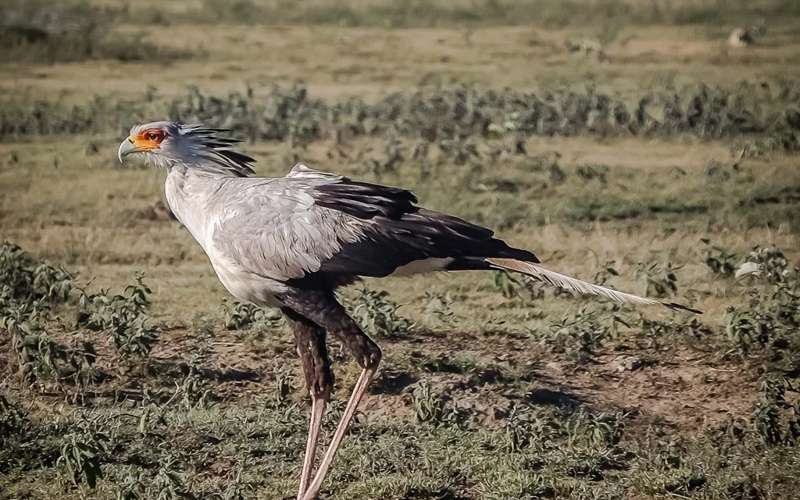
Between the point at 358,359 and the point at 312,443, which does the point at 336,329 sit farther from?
the point at 312,443

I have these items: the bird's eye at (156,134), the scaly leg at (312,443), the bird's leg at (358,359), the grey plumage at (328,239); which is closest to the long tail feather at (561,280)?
the grey plumage at (328,239)

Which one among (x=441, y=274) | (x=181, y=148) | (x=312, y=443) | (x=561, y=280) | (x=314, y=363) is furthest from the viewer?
(x=441, y=274)

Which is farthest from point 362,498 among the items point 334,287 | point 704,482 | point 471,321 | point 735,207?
point 735,207

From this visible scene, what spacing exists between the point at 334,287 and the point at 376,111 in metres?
7.32

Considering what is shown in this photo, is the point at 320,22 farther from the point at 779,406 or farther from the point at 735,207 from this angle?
the point at 779,406

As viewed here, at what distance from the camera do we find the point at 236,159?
19.3 ft

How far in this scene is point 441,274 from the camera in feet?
27.8

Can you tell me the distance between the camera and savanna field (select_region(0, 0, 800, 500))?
5426mm

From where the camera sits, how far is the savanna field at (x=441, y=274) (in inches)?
214

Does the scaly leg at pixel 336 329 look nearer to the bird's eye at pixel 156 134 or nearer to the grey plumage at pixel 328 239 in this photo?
the grey plumage at pixel 328 239

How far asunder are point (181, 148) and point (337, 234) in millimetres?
913

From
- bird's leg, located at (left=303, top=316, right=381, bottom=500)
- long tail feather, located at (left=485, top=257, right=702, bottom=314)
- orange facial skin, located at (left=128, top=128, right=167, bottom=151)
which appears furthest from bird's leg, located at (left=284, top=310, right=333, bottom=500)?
orange facial skin, located at (left=128, top=128, right=167, bottom=151)

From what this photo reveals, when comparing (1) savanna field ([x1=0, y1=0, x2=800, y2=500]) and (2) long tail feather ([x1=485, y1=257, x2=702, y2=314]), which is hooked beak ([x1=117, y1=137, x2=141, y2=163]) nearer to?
(1) savanna field ([x1=0, y1=0, x2=800, y2=500])

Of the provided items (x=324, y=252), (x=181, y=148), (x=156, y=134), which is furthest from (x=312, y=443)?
(x=156, y=134)
